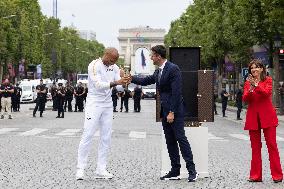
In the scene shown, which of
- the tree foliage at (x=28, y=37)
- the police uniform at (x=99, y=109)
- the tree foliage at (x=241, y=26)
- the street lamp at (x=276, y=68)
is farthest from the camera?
the tree foliage at (x=28, y=37)

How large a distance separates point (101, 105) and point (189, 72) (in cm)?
141

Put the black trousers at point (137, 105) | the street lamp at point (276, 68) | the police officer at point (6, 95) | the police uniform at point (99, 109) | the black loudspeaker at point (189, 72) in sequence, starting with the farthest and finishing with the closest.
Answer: the black trousers at point (137, 105)
the street lamp at point (276, 68)
the police officer at point (6, 95)
the black loudspeaker at point (189, 72)
the police uniform at point (99, 109)

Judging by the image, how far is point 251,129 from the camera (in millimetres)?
11781

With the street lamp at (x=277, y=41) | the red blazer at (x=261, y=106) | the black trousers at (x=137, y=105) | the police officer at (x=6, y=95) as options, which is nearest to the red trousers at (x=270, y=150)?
the red blazer at (x=261, y=106)

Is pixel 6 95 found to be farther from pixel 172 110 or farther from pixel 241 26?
pixel 172 110

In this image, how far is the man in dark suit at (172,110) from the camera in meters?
11.8

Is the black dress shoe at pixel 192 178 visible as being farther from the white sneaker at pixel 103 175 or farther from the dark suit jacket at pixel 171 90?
the white sneaker at pixel 103 175

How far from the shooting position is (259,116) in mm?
11805

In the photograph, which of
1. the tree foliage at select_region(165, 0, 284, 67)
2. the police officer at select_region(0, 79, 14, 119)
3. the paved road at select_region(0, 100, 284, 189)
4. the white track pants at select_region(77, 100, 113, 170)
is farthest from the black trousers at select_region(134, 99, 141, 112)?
the white track pants at select_region(77, 100, 113, 170)

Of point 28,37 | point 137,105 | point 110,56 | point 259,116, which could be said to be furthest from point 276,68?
point 28,37

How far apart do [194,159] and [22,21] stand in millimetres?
74799

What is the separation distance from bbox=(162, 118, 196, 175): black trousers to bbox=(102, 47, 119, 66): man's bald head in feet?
3.67

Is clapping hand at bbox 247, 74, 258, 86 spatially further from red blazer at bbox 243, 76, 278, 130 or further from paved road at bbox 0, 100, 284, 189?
paved road at bbox 0, 100, 284, 189

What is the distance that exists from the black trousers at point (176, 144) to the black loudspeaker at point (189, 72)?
62cm
